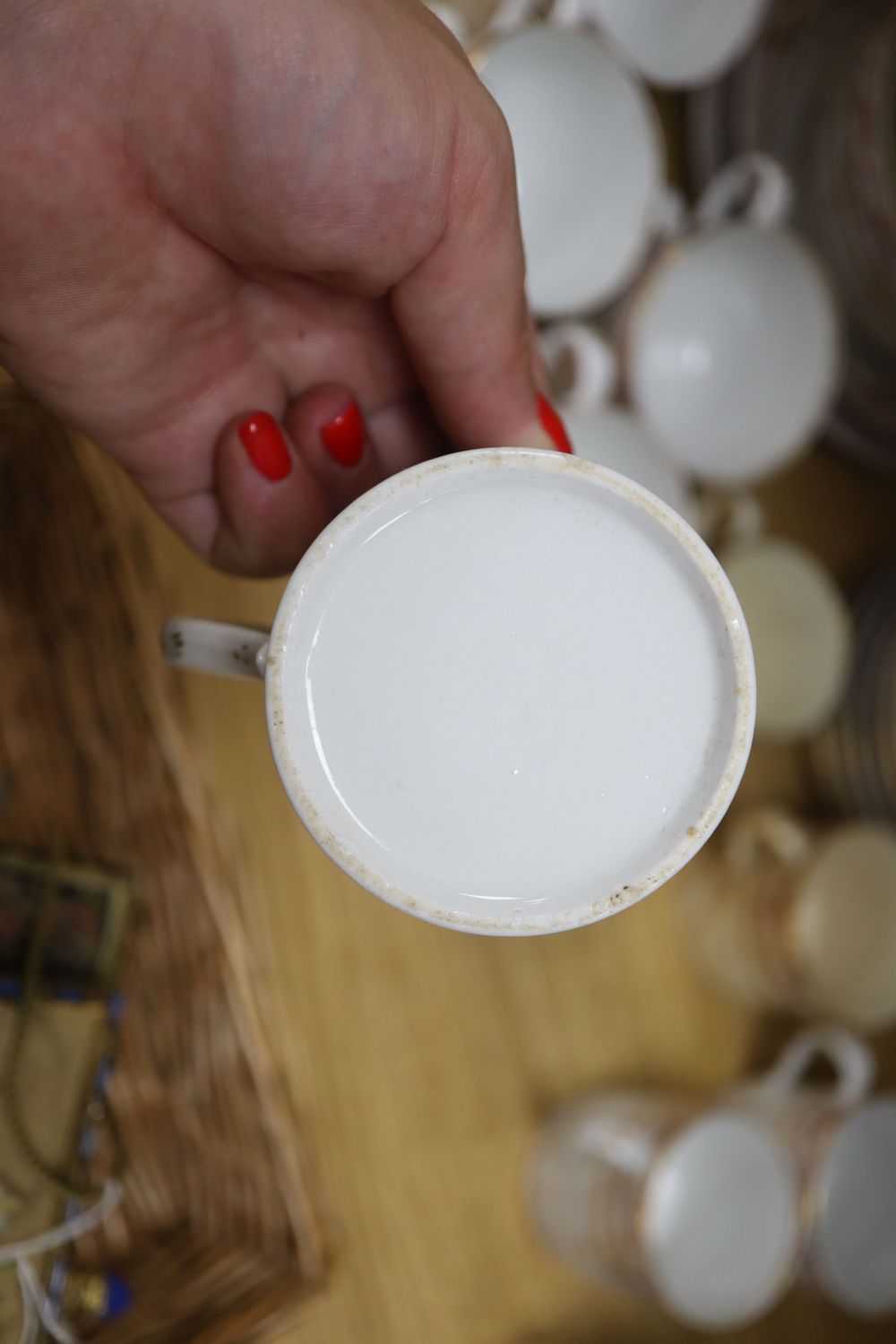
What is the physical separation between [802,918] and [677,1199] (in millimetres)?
197

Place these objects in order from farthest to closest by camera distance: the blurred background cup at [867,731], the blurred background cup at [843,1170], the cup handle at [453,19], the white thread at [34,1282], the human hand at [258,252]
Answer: the blurred background cup at [867,731]
the blurred background cup at [843,1170]
the cup handle at [453,19]
the white thread at [34,1282]
the human hand at [258,252]

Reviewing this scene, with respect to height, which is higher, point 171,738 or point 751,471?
point 171,738

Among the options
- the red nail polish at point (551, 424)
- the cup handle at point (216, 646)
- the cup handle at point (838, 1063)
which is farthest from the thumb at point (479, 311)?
the cup handle at point (838, 1063)

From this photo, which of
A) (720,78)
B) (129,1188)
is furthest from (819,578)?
(129,1188)

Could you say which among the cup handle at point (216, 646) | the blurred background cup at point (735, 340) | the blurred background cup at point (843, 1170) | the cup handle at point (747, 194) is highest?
the cup handle at point (216, 646)

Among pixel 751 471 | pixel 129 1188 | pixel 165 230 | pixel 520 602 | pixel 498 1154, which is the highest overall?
pixel 165 230

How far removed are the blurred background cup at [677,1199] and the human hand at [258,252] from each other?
0.42 meters

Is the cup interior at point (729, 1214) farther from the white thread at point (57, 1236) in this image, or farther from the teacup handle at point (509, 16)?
the teacup handle at point (509, 16)

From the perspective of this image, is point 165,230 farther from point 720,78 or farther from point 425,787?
point 720,78

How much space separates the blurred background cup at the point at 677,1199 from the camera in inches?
27.1

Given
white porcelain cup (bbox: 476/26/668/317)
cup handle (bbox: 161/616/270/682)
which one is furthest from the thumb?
white porcelain cup (bbox: 476/26/668/317)

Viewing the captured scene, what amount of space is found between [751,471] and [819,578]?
0.11m

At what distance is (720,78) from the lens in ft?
2.69

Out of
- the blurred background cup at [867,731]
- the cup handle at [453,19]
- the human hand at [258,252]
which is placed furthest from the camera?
the blurred background cup at [867,731]
